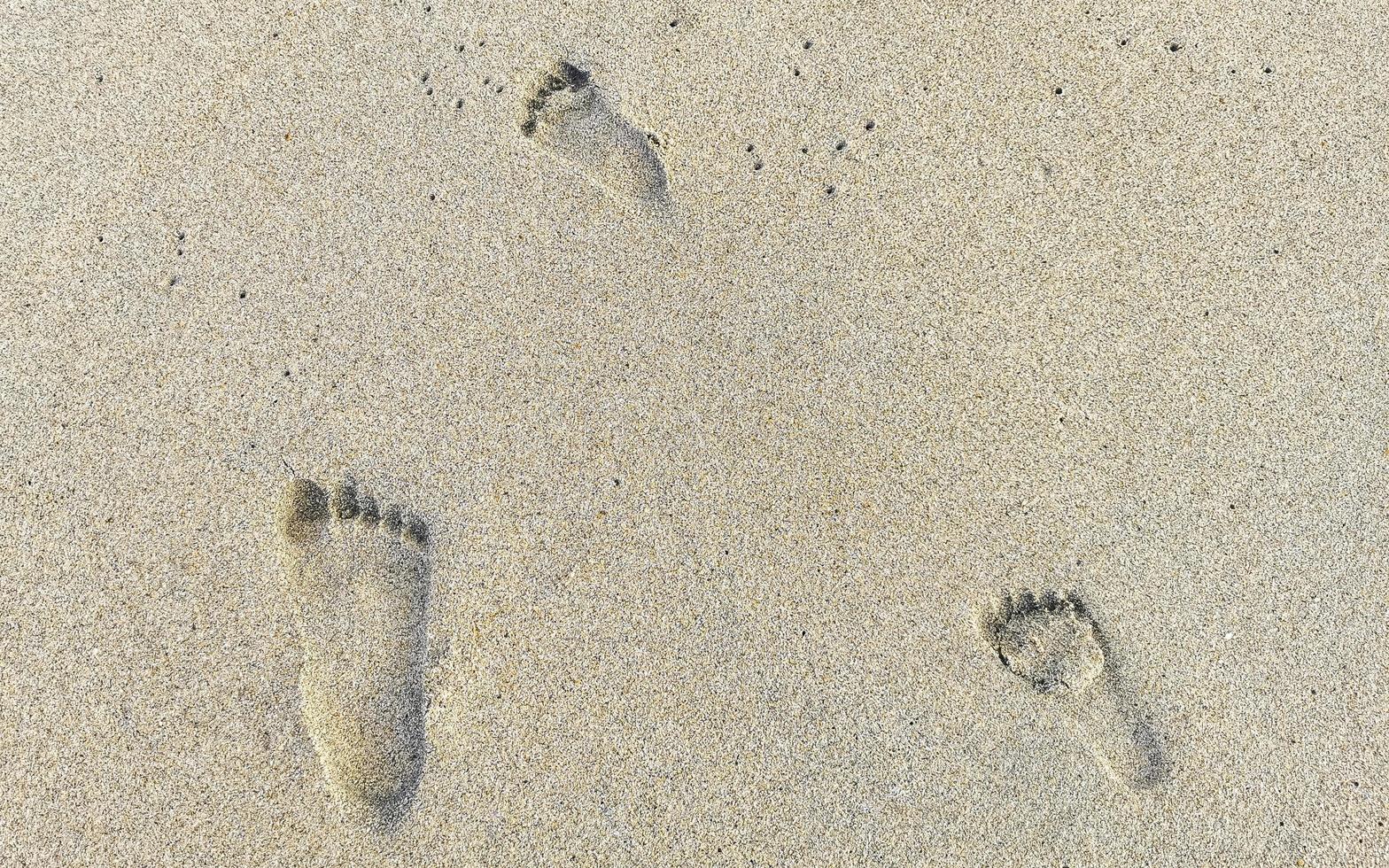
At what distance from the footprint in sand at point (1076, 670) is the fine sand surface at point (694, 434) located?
1cm

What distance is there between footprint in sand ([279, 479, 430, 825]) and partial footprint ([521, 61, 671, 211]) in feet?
3.05

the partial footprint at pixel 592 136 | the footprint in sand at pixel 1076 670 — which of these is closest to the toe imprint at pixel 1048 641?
the footprint in sand at pixel 1076 670

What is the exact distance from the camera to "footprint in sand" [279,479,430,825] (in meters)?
1.79

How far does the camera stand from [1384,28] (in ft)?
6.72

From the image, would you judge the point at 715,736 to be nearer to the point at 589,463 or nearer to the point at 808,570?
the point at 808,570

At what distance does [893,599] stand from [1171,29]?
156cm

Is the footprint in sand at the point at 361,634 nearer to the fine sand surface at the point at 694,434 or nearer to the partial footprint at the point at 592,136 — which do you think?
the fine sand surface at the point at 694,434

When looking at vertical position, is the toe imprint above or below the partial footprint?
below

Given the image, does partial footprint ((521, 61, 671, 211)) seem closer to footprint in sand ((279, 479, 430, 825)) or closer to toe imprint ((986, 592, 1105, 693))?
footprint in sand ((279, 479, 430, 825))

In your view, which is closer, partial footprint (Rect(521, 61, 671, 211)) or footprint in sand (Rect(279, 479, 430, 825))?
footprint in sand (Rect(279, 479, 430, 825))

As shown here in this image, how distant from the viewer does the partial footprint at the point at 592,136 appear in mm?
2014

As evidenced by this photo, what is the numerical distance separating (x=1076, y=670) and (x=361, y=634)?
1.55 meters

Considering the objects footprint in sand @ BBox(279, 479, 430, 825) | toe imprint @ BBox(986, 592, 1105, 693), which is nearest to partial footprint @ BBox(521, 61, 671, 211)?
footprint in sand @ BBox(279, 479, 430, 825)

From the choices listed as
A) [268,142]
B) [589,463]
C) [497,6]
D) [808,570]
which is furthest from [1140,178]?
[268,142]
